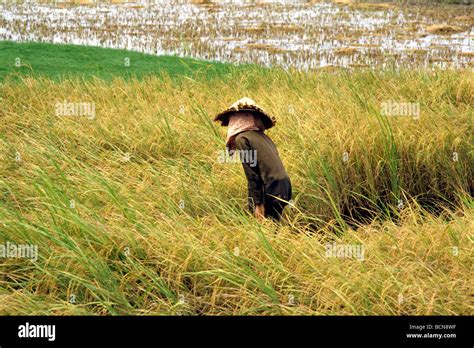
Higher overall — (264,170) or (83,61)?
(83,61)

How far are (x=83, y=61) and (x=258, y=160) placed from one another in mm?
8124

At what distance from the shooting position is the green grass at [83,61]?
11156 mm

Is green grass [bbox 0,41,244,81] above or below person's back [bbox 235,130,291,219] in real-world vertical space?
above

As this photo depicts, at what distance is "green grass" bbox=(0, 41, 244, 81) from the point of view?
11.2 m
